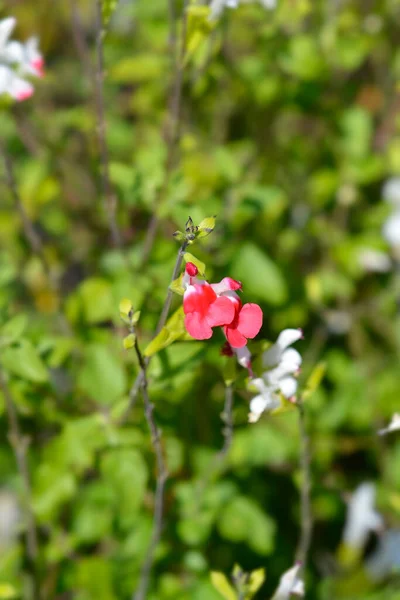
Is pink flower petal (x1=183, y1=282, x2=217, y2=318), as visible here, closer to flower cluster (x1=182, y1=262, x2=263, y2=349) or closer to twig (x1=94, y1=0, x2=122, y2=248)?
flower cluster (x1=182, y1=262, x2=263, y2=349)

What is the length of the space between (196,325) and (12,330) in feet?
1.81

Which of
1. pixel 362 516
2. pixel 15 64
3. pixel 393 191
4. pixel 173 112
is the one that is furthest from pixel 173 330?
pixel 393 191

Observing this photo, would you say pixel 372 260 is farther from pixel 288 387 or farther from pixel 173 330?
pixel 173 330

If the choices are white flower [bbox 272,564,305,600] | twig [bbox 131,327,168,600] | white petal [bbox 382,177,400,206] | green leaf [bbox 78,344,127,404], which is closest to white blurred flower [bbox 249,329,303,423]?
twig [bbox 131,327,168,600]

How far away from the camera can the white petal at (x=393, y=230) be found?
87.0 inches

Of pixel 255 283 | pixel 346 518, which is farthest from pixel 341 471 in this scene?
pixel 255 283

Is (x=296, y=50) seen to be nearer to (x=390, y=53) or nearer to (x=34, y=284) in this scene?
(x=390, y=53)

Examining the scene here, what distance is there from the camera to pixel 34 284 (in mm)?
2307

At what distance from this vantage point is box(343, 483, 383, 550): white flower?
1778 mm

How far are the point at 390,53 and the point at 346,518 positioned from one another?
1.72m

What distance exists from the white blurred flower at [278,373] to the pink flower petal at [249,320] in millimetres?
184

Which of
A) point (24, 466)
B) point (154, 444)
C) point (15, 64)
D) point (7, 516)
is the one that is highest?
point (15, 64)

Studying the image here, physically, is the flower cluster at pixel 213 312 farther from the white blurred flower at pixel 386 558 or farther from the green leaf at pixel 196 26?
the white blurred flower at pixel 386 558

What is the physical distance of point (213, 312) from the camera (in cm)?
86
